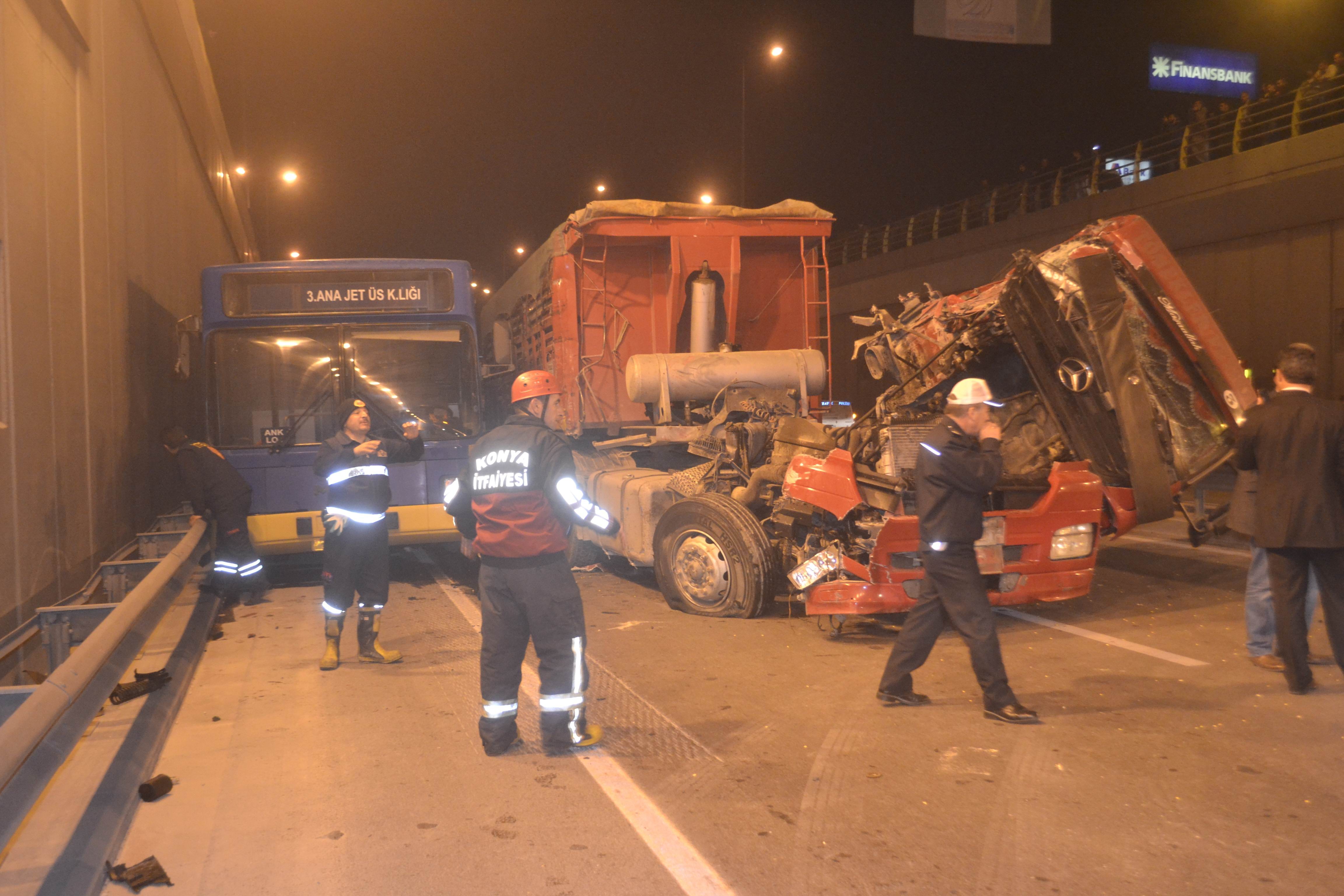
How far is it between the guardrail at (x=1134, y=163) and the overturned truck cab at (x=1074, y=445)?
572cm

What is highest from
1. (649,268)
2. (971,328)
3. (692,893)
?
(649,268)

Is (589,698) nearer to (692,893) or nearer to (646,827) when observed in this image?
(646,827)

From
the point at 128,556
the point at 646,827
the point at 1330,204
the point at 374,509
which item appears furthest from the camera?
the point at 1330,204

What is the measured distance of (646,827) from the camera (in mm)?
3949

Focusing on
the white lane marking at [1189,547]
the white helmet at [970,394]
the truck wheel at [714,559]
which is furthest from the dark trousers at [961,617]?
the white lane marking at [1189,547]

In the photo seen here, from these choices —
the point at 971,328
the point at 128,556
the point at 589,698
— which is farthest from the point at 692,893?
the point at 128,556

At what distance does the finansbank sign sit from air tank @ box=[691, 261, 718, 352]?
1844cm

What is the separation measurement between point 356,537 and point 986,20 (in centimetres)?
1254

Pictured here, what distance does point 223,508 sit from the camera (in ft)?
28.7

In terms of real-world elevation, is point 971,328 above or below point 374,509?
above

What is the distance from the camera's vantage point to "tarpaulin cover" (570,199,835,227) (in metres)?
9.45

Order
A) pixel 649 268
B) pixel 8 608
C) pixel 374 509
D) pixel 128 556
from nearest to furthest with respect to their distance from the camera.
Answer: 1. pixel 8 608
2. pixel 374 509
3. pixel 128 556
4. pixel 649 268

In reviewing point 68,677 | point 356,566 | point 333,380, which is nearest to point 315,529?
point 333,380

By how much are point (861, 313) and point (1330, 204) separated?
13.6 metres
